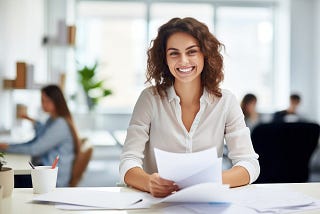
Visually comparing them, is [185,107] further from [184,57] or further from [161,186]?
[161,186]

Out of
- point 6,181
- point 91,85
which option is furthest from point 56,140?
point 91,85

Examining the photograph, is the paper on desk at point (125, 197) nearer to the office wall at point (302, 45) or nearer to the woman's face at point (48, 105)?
the woman's face at point (48, 105)

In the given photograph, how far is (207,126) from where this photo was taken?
1817 millimetres

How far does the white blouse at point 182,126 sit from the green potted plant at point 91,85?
4872 mm

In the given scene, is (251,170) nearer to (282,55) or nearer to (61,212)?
(61,212)

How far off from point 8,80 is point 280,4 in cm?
496

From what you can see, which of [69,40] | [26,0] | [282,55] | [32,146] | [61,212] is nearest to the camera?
[61,212]

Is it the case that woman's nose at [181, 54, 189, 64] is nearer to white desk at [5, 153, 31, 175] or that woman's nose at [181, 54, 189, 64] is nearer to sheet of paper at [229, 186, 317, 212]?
sheet of paper at [229, 186, 317, 212]

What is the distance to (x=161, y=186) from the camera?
54.5 inches

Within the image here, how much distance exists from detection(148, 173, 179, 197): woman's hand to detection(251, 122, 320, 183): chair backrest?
6.58 feet

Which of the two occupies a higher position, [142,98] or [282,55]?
[282,55]

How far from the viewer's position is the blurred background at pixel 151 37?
6.92 m

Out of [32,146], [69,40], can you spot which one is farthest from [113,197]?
[69,40]

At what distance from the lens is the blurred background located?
6.92 m
